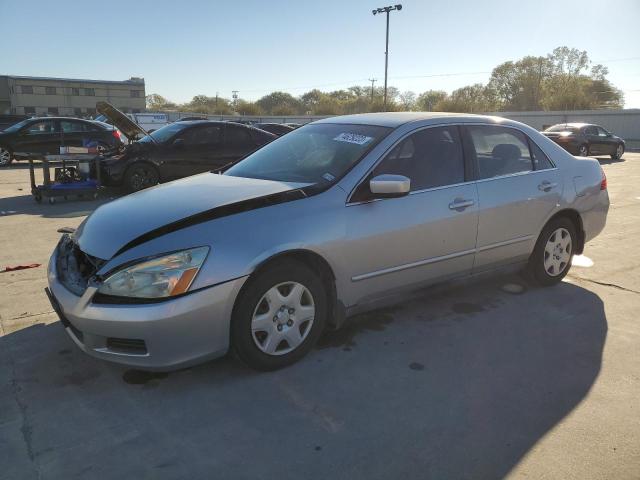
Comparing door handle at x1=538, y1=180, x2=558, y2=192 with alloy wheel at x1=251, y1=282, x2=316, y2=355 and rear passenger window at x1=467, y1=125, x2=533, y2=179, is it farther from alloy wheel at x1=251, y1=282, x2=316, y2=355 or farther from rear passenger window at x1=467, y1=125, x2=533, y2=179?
alloy wheel at x1=251, y1=282, x2=316, y2=355

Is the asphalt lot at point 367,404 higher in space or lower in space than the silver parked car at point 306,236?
lower

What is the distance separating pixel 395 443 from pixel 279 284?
1.10 metres

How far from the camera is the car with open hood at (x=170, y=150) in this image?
32.4 ft

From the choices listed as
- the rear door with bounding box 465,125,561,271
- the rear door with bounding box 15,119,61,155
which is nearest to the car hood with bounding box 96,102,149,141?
the rear door with bounding box 15,119,61,155

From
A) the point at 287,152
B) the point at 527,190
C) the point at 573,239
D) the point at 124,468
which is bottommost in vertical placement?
the point at 124,468

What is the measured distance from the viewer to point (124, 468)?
2303 mm

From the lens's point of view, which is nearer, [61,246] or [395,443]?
[395,443]

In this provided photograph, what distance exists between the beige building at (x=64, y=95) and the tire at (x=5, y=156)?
185 feet

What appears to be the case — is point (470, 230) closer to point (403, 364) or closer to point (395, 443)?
point (403, 364)

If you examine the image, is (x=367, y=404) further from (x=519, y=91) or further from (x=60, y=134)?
(x=519, y=91)

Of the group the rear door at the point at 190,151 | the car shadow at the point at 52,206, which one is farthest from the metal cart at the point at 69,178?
the rear door at the point at 190,151

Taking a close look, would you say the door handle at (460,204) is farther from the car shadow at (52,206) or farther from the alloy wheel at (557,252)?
the car shadow at (52,206)

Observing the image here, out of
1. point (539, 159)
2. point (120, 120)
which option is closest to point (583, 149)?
point (120, 120)

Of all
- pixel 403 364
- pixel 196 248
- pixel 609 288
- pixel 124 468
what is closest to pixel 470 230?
pixel 403 364
